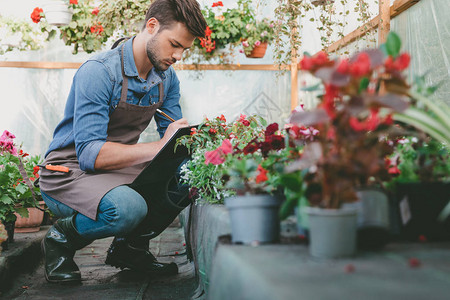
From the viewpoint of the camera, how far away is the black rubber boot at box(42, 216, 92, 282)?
7.45ft

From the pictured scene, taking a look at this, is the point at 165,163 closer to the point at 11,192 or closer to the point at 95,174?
the point at 95,174

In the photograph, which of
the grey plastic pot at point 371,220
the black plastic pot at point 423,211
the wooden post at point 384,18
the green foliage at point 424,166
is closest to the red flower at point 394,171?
the green foliage at point 424,166

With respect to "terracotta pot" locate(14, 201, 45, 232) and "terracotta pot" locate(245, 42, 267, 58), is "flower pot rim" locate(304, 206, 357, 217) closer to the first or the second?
"terracotta pot" locate(14, 201, 45, 232)

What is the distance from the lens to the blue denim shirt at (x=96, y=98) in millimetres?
2188

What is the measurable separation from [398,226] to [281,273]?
0.41 m

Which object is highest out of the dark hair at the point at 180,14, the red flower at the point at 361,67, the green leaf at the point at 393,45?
the dark hair at the point at 180,14

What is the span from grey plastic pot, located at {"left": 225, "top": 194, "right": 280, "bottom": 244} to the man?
3.73 feet

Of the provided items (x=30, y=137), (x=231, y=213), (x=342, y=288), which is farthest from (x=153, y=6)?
(x=30, y=137)

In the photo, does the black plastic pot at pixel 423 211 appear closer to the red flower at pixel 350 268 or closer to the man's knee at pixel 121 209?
the red flower at pixel 350 268

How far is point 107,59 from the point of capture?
2.35 metres

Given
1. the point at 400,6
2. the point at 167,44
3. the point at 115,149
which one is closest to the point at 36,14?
the point at 167,44

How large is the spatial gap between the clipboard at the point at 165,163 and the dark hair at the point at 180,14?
0.52 meters

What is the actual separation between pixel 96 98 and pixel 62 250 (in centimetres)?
79

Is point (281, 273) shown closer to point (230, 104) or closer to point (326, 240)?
point (326, 240)
